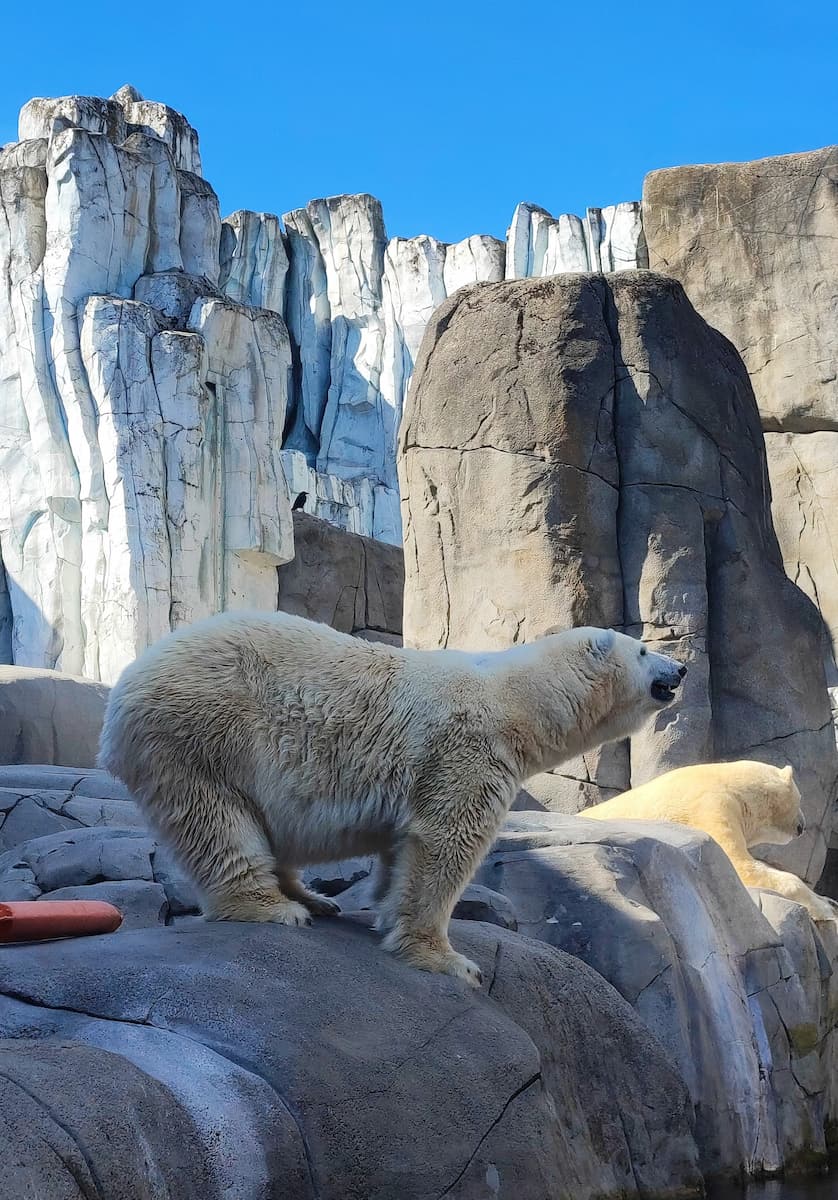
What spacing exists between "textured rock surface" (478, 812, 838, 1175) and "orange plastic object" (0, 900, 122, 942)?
2.20 m

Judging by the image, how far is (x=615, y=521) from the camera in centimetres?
1095

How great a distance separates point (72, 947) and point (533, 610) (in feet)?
23.1

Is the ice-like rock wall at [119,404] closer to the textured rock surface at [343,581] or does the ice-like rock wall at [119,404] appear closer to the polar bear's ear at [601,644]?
the textured rock surface at [343,581]

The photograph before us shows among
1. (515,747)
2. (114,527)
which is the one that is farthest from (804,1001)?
(114,527)

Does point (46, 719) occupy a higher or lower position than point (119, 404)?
lower

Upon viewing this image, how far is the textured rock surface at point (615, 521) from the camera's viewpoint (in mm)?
10633

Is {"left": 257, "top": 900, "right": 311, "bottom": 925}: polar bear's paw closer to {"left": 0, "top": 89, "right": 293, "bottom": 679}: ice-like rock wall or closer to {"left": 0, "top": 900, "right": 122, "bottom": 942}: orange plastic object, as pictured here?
{"left": 0, "top": 900, "right": 122, "bottom": 942}: orange plastic object

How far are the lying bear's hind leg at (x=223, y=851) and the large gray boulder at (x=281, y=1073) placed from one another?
0.11 m

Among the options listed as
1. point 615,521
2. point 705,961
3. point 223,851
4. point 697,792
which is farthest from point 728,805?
point 223,851

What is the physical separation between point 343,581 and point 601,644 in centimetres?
1616

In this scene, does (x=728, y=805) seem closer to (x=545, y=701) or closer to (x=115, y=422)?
(x=545, y=701)

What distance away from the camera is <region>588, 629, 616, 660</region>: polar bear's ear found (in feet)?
15.9

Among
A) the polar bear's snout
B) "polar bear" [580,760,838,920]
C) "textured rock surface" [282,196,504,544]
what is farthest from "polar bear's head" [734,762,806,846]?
"textured rock surface" [282,196,504,544]

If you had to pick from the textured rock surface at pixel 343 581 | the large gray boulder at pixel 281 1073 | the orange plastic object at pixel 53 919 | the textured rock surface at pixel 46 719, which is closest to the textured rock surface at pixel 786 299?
the textured rock surface at pixel 343 581
